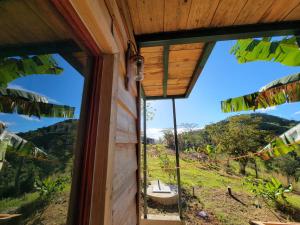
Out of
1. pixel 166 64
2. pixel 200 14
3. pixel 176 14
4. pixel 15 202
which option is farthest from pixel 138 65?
pixel 15 202

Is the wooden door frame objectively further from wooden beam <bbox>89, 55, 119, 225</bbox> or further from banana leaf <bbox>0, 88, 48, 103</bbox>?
banana leaf <bbox>0, 88, 48, 103</bbox>

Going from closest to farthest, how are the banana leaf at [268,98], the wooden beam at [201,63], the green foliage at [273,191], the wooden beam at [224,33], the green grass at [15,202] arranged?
the green grass at [15,202]
the wooden beam at [224,33]
the wooden beam at [201,63]
the banana leaf at [268,98]
the green foliage at [273,191]

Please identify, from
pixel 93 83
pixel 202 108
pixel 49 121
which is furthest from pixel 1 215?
pixel 202 108

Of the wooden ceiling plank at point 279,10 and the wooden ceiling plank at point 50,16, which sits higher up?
the wooden ceiling plank at point 279,10

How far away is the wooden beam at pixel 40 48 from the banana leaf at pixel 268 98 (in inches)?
125

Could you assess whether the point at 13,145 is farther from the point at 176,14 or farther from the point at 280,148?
the point at 280,148

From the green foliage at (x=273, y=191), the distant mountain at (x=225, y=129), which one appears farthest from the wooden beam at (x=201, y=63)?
the distant mountain at (x=225, y=129)

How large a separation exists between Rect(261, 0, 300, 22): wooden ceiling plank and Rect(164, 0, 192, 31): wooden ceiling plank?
0.67 m

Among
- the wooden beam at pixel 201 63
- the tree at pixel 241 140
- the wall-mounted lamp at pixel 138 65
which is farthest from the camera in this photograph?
the tree at pixel 241 140

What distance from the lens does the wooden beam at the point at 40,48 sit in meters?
0.43

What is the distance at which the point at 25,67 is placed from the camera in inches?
19.3

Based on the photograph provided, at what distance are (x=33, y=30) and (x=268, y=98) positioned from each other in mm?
3369

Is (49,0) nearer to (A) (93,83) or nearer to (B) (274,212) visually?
(A) (93,83)

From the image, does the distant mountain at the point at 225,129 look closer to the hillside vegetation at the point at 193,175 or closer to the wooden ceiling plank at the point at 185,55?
the hillside vegetation at the point at 193,175
